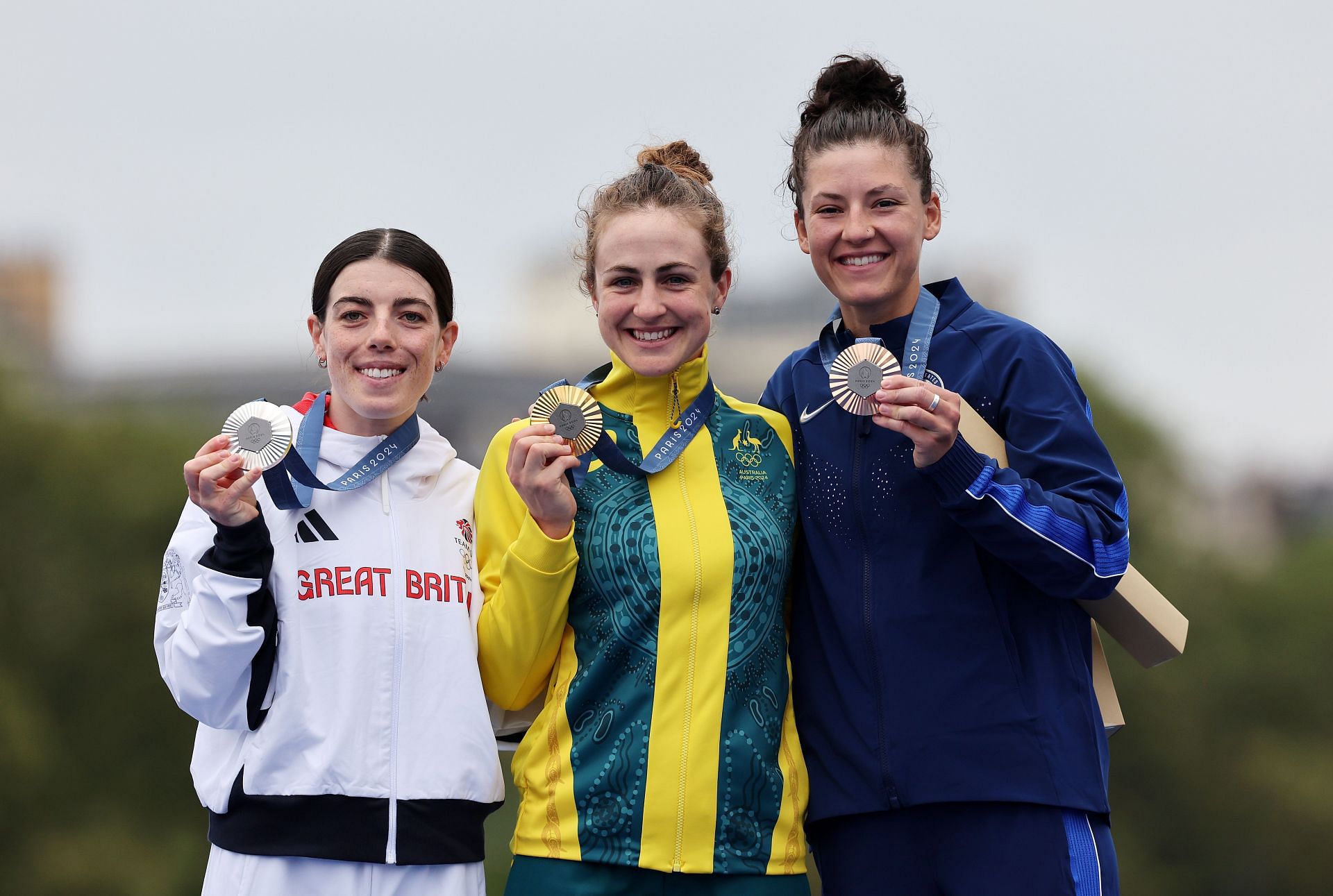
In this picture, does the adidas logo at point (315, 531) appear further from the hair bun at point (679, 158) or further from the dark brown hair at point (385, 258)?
the hair bun at point (679, 158)

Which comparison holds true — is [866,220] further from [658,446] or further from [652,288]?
[658,446]

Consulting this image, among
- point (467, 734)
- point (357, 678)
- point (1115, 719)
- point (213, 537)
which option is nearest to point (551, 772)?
point (467, 734)

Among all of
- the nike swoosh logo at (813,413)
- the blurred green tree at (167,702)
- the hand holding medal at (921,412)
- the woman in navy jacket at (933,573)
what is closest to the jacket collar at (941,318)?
the woman in navy jacket at (933,573)

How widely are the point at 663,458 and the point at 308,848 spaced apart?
57.9 inches

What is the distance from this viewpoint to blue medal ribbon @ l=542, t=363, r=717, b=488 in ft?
14.4

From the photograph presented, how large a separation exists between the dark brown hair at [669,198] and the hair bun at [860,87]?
1.41ft

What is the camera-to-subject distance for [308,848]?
4.08 metres

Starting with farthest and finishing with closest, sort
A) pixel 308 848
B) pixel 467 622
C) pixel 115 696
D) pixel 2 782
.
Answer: pixel 115 696 → pixel 2 782 → pixel 467 622 → pixel 308 848

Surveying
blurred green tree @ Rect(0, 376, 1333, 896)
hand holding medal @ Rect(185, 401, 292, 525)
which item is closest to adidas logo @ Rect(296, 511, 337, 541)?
hand holding medal @ Rect(185, 401, 292, 525)

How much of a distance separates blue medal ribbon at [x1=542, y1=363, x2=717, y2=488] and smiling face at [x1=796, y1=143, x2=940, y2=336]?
0.54 metres

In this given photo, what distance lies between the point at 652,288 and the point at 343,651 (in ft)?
4.51

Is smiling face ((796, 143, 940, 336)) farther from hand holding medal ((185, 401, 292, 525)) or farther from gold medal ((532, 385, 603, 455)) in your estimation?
hand holding medal ((185, 401, 292, 525))

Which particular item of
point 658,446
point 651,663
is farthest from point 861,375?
point 651,663

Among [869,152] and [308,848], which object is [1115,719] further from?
[308,848]
